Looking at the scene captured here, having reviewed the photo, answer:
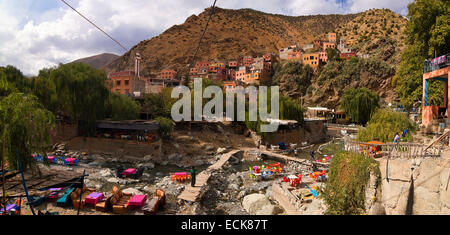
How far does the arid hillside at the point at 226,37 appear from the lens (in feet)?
320

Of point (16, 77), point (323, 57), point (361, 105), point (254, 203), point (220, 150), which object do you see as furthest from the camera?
point (323, 57)

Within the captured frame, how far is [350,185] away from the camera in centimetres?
686

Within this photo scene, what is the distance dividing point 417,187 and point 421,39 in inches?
607

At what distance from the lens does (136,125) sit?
2033cm

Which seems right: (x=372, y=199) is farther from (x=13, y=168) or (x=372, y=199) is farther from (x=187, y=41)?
(x=187, y=41)

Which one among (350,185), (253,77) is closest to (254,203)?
(350,185)

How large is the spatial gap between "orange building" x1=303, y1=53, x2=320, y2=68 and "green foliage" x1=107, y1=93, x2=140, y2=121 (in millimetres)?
56678

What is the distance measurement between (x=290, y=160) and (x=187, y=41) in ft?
322

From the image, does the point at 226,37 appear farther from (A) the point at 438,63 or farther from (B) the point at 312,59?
(A) the point at 438,63

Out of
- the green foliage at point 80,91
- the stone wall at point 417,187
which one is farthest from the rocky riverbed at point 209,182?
the green foliage at point 80,91

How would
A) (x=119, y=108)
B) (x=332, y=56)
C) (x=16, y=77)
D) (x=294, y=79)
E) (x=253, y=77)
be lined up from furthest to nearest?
(x=253, y=77)
(x=294, y=79)
(x=332, y=56)
(x=119, y=108)
(x=16, y=77)

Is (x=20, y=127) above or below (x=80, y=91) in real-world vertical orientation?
below

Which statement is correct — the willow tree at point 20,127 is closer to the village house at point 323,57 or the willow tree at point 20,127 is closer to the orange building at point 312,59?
the orange building at point 312,59

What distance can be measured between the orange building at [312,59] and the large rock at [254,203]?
6242 cm
